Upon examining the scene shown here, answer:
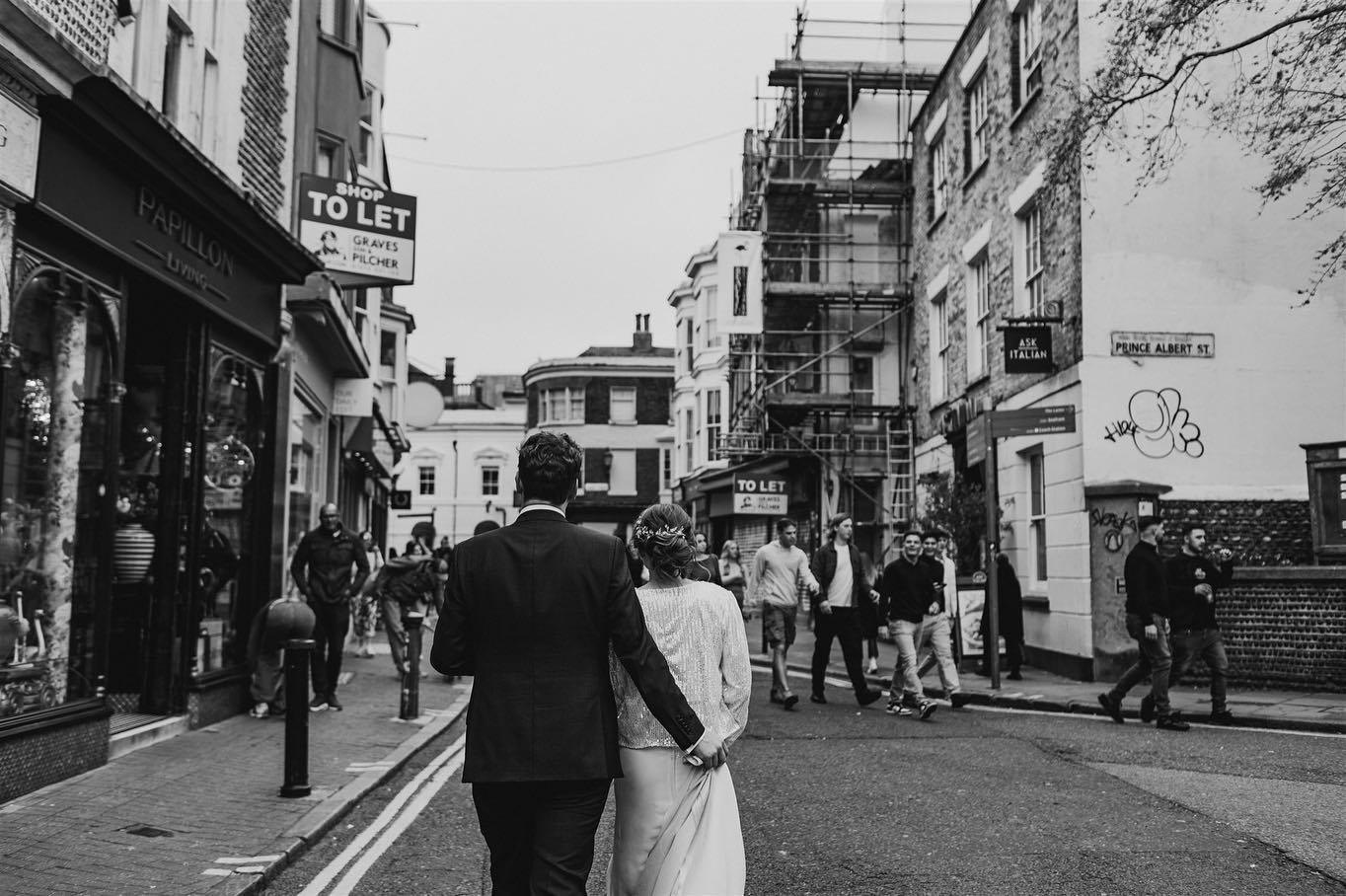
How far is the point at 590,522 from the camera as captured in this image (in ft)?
186

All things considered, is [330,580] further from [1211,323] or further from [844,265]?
[844,265]

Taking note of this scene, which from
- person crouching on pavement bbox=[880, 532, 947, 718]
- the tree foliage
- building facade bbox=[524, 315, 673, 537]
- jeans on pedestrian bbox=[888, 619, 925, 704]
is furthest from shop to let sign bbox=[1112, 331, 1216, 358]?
building facade bbox=[524, 315, 673, 537]

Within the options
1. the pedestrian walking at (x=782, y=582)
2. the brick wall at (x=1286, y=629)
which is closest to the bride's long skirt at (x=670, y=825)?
the pedestrian walking at (x=782, y=582)

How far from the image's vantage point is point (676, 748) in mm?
3883

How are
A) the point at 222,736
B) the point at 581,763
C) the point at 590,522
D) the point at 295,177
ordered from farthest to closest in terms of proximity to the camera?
the point at 590,522, the point at 295,177, the point at 222,736, the point at 581,763

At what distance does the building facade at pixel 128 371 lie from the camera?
23.6 ft

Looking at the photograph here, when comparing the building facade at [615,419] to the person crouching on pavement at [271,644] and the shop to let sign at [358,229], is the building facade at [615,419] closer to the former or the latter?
the shop to let sign at [358,229]

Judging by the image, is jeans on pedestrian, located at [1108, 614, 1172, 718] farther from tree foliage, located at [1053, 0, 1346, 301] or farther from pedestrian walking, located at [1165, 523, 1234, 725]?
tree foliage, located at [1053, 0, 1346, 301]

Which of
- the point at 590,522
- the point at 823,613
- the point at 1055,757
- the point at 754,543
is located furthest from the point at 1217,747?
the point at 590,522

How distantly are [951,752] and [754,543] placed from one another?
27723 mm

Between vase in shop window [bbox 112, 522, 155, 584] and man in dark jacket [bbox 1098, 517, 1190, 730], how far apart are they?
8135 mm

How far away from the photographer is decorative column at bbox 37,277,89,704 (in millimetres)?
7664

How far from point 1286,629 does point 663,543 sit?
427 inches

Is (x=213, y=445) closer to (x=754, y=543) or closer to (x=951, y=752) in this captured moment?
(x=951, y=752)
